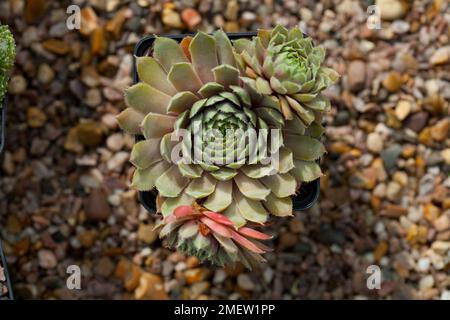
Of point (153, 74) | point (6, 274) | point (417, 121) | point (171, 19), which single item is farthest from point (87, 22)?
point (417, 121)

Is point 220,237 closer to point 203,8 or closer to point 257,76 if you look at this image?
point 257,76

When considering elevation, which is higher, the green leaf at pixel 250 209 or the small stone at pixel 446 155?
the small stone at pixel 446 155

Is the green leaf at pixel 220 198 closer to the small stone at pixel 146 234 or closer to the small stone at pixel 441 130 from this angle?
the small stone at pixel 146 234

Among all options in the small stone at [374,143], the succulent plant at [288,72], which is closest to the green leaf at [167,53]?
the succulent plant at [288,72]

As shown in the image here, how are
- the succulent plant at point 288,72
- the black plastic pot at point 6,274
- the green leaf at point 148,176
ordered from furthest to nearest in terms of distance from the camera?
the black plastic pot at point 6,274
the green leaf at point 148,176
the succulent plant at point 288,72

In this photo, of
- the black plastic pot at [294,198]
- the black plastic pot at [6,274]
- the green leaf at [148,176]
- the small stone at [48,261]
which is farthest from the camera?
the small stone at [48,261]

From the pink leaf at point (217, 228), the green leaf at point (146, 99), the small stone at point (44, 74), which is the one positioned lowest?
the pink leaf at point (217, 228)

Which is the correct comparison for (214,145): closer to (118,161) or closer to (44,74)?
(118,161)

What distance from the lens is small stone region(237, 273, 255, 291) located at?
1.64 meters

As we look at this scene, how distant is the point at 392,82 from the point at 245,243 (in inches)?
27.6

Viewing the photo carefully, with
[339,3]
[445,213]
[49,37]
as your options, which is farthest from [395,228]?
[49,37]

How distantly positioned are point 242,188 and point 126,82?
56cm

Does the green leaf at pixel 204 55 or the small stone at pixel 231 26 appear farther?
the small stone at pixel 231 26

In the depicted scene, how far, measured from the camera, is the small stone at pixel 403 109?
5.43ft
